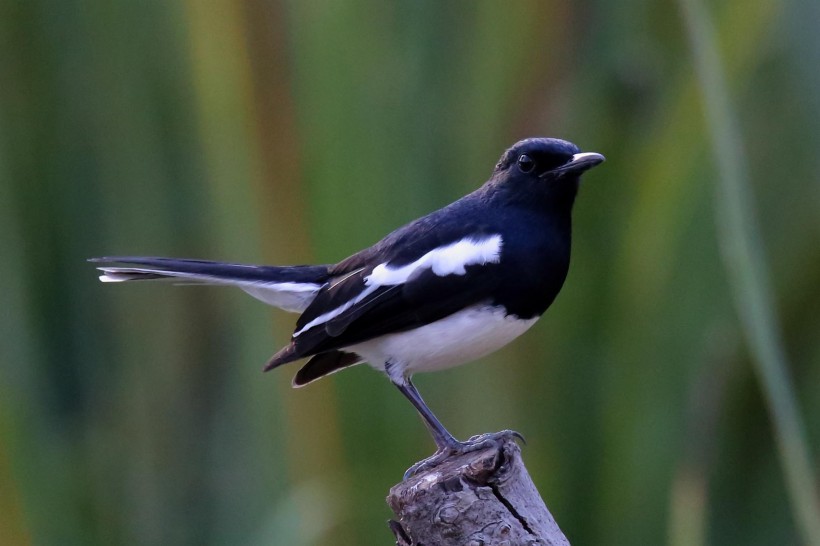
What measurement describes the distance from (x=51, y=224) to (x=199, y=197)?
1.04ft

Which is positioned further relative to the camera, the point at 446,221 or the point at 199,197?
the point at 199,197

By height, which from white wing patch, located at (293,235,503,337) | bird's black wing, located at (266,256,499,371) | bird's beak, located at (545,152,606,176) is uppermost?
bird's beak, located at (545,152,606,176)

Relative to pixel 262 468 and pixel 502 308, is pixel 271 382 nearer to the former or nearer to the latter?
pixel 262 468

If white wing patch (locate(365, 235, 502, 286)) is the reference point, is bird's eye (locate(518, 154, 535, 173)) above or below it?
above

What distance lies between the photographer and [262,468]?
214cm

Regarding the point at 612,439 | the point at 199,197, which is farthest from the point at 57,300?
the point at 612,439

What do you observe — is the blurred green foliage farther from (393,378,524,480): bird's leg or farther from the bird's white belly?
the bird's white belly

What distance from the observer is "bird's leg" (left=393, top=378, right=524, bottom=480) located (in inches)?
67.7

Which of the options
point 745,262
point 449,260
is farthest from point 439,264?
point 745,262

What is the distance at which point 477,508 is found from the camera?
1.47 m

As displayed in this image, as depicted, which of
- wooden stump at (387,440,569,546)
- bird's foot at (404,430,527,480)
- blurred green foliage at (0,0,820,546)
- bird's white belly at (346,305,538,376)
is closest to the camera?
wooden stump at (387,440,569,546)

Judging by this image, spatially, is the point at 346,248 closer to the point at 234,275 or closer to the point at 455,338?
the point at 234,275

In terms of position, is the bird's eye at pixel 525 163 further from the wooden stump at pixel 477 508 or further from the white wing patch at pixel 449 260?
the wooden stump at pixel 477 508

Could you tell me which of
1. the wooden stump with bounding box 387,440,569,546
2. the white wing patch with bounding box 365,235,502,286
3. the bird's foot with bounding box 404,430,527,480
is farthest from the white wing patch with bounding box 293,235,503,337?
the wooden stump with bounding box 387,440,569,546
